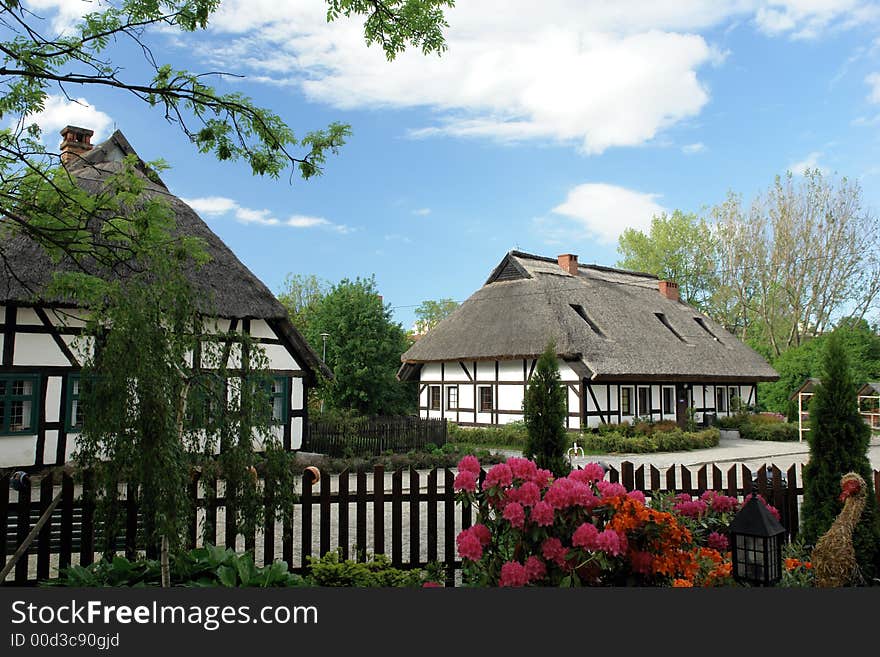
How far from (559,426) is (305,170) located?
14.5ft

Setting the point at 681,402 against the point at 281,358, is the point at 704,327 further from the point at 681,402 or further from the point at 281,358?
the point at 281,358

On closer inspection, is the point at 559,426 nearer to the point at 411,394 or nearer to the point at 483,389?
the point at 483,389

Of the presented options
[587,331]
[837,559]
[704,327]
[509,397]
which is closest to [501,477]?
[837,559]

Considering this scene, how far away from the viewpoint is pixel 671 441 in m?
23.0

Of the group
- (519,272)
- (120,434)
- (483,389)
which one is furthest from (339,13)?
(519,272)

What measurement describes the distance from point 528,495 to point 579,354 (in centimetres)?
2192

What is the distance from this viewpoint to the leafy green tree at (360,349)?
108ft

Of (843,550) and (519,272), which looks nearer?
(843,550)

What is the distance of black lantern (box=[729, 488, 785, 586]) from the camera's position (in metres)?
4.34

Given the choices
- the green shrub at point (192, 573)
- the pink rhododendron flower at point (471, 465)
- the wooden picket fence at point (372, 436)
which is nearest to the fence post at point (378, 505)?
the green shrub at point (192, 573)

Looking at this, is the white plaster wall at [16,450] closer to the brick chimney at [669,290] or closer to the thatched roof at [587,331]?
the thatched roof at [587,331]

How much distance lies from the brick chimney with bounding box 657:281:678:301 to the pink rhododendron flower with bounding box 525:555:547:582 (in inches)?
1376

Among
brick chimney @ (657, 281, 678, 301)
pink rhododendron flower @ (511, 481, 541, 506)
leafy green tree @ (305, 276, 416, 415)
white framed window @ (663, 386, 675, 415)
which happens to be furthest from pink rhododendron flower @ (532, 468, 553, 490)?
brick chimney @ (657, 281, 678, 301)

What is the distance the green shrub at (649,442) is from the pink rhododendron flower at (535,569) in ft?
61.9
